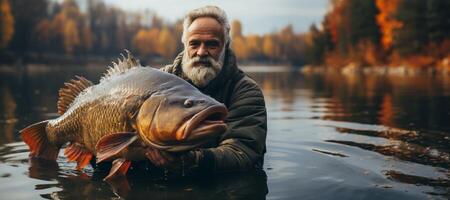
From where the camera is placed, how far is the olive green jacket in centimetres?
498

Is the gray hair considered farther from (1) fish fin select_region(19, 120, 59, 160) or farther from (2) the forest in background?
(2) the forest in background

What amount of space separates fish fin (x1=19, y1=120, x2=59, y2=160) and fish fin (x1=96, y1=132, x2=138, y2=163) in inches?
67.5

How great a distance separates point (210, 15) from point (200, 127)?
1.94 metres

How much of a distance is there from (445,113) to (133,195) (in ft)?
29.2

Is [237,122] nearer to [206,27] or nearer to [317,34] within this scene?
[206,27]

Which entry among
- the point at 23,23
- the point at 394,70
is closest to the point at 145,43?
the point at 23,23

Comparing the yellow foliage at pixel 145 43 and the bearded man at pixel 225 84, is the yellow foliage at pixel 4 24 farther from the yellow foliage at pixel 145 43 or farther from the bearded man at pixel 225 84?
the yellow foliage at pixel 145 43

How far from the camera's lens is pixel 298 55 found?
152 m

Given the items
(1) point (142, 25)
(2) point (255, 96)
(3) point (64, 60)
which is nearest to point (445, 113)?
(2) point (255, 96)

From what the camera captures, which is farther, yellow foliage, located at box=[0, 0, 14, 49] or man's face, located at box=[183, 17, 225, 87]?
yellow foliage, located at box=[0, 0, 14, 49]

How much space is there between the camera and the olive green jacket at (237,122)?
4.98 metres

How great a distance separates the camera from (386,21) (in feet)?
182

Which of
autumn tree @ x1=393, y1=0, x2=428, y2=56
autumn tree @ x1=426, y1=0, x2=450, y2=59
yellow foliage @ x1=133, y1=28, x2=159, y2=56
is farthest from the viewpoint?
yellow foliage @ x1=133, y1=28, x2=159, y2=56

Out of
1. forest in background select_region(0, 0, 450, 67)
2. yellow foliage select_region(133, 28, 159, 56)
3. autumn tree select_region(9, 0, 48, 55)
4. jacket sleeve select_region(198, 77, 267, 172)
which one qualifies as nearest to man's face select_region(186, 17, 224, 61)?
jacket sleeve select_region(198, 77, 267, 172)
